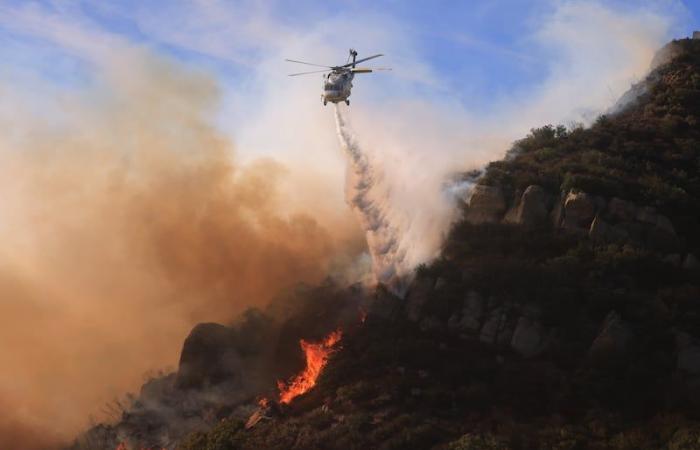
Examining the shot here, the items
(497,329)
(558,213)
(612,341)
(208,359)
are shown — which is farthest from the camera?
(208,359)

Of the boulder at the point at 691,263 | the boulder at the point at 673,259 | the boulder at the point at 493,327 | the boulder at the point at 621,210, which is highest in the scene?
the boulder at the point at 621,210

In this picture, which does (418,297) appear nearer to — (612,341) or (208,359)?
(612,341)

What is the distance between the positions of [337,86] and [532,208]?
73.6 feet

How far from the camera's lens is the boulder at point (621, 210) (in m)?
97.6

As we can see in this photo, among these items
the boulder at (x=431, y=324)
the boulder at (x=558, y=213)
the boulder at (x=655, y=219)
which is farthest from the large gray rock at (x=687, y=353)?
the boulder at (x=431, y=324)

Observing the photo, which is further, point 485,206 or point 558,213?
point 485,206

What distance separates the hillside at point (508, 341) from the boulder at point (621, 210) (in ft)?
0.44

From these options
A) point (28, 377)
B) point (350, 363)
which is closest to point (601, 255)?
point (350, 363)

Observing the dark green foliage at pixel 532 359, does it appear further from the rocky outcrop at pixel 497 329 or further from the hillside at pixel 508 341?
the rocky outcrop at pixel 497 329

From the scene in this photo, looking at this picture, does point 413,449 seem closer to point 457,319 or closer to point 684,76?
point 457,319

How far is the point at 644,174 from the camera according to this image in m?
107

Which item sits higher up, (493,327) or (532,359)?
(493,327)

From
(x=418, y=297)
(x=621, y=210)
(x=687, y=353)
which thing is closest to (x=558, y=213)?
(x=621, y=210)

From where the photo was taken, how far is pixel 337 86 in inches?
4040
